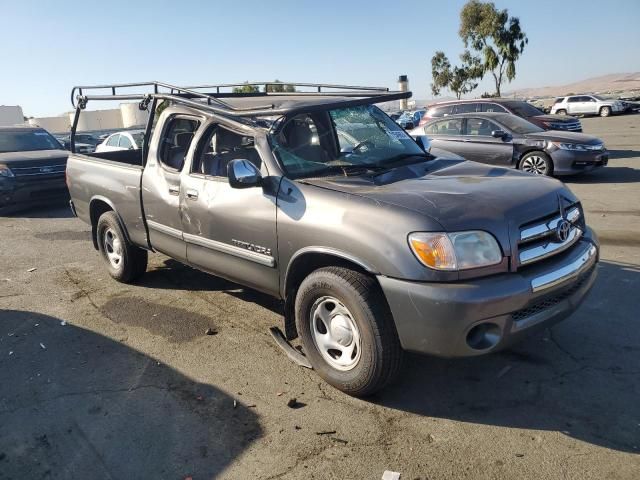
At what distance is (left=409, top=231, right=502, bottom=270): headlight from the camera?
292cm

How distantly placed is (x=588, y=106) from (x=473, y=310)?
4017 centimetres

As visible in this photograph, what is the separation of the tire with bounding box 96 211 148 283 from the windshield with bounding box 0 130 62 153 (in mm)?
6781

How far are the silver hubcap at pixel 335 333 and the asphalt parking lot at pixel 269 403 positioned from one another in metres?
0.24

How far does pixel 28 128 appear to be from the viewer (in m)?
12.1

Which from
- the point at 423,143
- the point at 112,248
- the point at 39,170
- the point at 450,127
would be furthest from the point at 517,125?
the point at 39,170

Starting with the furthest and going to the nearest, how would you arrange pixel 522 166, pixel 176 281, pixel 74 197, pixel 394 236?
pixel 522 166
pixel 74 197
pixel 176 281
pixel 394 236

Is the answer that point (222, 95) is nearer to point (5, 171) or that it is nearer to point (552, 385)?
point (552, 385)

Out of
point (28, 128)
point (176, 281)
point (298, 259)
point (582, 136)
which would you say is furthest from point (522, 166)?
point (28, 128)

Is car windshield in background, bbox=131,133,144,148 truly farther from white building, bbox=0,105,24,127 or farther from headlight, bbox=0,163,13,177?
white building, bbox=0,105,24,127

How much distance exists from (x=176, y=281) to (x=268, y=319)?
1.69 metres

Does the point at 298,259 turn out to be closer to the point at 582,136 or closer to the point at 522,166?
the point at 522,166

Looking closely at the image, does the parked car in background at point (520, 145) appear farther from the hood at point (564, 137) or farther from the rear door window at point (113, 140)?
the rear door window at point (113, 140)

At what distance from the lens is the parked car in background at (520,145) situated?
416 inches

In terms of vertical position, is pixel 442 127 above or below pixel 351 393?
above
